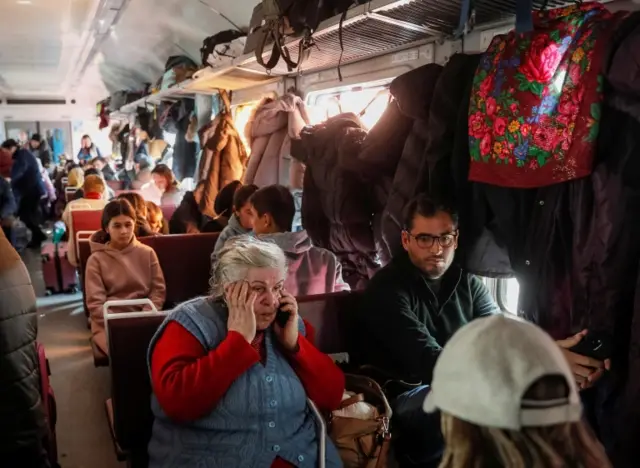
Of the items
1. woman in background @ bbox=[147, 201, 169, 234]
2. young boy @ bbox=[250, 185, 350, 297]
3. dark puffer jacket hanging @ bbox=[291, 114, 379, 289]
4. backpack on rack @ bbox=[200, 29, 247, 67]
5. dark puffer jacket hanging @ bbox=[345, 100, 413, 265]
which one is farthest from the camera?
backpack on rack @ bbox=[200, 29, 247, 67]

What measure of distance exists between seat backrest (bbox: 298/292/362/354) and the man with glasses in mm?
74

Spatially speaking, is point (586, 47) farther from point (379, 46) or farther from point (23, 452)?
point (23, 452)

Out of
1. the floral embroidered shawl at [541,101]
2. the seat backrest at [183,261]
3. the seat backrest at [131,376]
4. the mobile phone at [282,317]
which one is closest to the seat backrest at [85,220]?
the seat backrest at [183,261]

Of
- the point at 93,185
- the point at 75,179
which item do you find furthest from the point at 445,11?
the point at 75,179

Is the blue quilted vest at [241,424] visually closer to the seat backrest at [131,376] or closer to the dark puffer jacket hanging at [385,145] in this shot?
the seat backrest at [131,376]

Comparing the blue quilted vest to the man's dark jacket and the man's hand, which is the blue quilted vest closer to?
the man's dark jacket

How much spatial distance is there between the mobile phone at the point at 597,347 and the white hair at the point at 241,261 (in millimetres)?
983

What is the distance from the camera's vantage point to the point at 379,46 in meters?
3.52

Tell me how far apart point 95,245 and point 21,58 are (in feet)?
26.2

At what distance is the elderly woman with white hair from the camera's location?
5.86 ft

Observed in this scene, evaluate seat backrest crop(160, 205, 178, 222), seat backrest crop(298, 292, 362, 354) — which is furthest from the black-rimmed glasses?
seat backrest crop(160, 205, 178, 222)

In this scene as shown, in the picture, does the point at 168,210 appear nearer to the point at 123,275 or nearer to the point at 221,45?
the point at 221,45

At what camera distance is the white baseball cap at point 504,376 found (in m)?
0.90

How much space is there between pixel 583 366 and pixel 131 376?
1.54 meters
